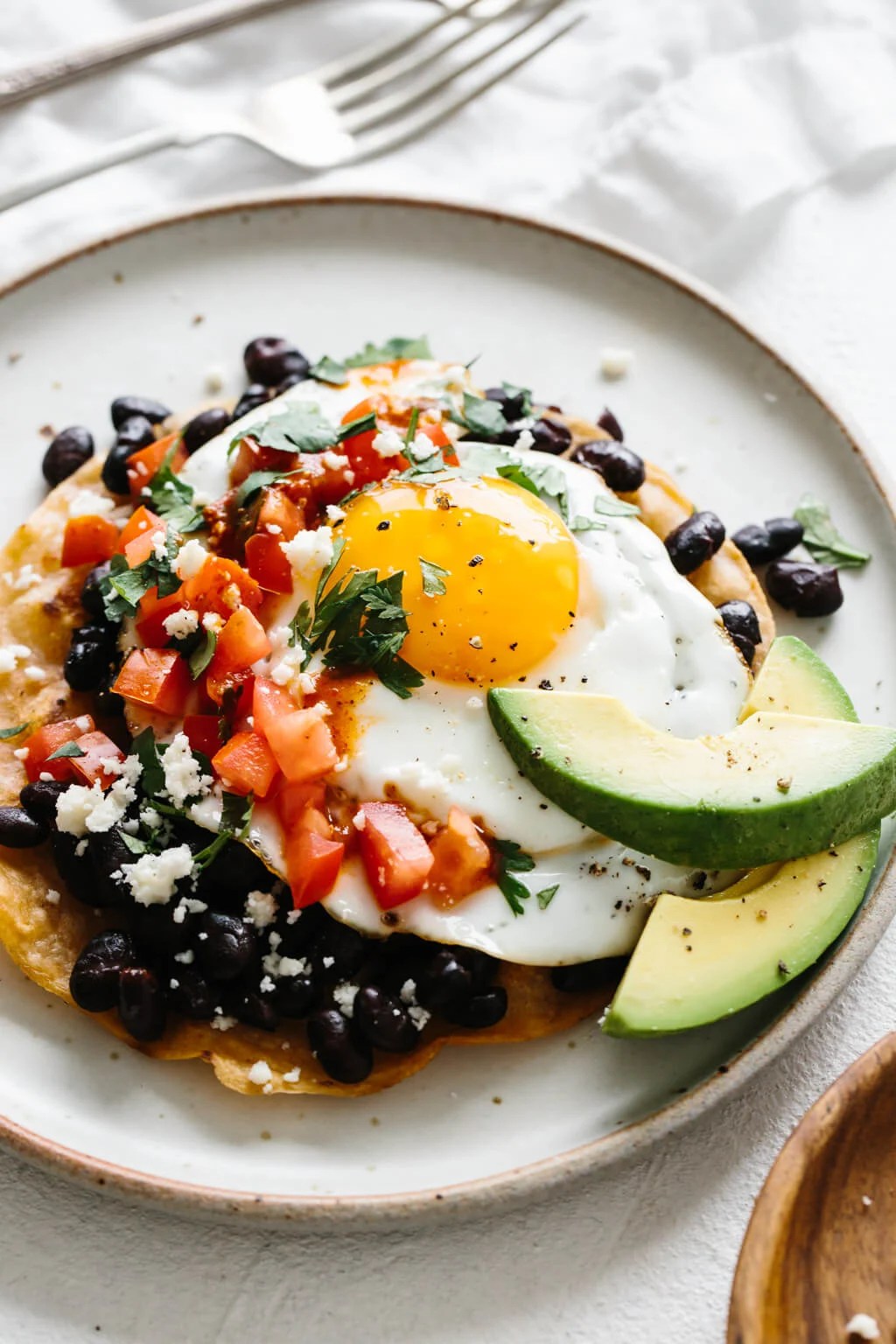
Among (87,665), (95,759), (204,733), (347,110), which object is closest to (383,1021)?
(204,733)

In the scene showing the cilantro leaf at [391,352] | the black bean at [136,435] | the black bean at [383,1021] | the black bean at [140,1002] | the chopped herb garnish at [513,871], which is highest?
the cilantro leaf at [391,352]

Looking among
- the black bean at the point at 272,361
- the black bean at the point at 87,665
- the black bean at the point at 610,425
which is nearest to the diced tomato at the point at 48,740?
the black bean at the point at 87,665

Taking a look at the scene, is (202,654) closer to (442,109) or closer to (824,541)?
(824,541)

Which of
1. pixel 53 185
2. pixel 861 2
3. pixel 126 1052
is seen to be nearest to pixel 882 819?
pixel 126 1052

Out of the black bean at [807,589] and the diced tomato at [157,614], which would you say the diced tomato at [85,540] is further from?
the black bean at [807,589]

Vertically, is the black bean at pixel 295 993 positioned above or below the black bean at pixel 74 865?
below

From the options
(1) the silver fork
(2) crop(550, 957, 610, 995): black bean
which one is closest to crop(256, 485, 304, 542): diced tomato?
(2) crop(550, 957, 610, 995): black bean

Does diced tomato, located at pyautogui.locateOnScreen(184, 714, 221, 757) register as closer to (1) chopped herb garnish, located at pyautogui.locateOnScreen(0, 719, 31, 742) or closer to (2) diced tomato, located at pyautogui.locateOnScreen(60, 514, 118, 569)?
(1) chopped herb garnish, located at pyautogui.locateOnScreen(0, 719, 31, 742)
